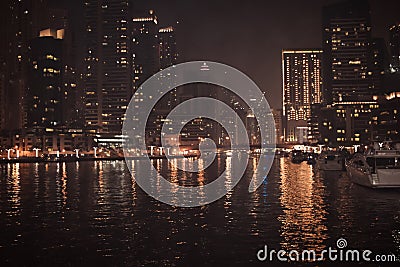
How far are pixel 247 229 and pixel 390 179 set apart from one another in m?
23.5

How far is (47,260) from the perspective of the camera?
1838cm

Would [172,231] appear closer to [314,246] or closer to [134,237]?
[134,237]

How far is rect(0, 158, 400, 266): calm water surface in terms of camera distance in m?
19.0

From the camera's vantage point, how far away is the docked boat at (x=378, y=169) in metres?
42.7

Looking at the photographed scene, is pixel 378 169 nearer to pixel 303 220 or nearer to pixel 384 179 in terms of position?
pixel 384 179

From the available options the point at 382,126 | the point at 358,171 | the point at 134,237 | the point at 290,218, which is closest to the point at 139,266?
the point at 134,237

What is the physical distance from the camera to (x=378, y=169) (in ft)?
143

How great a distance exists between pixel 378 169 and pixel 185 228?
25.4m

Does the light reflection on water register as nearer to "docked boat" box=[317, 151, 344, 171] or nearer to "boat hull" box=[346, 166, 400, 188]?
"boat hull" box=[346, 166, 400, 188]

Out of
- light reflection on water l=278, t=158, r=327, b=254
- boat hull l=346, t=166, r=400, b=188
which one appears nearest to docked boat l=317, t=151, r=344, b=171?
boat hull l=346, t=166, r=400, b=188

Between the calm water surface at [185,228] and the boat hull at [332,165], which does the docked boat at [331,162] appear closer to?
the boat hull at [332,165]

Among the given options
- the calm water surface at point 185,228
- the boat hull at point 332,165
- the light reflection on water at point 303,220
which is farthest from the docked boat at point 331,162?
the calm water surface at point 185,228

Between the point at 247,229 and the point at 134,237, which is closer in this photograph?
the point at 134,237

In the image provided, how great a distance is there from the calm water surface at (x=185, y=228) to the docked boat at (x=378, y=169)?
3.64 m
